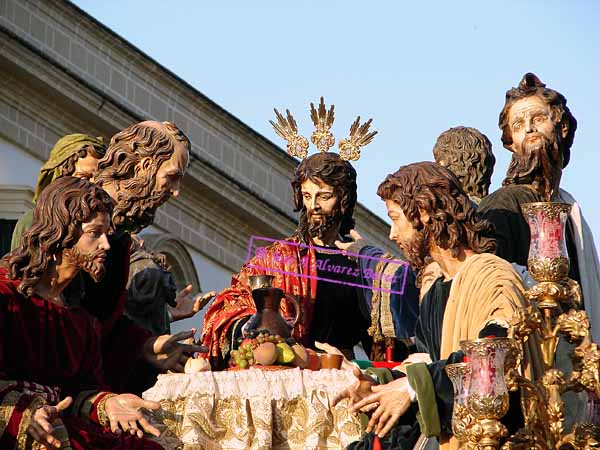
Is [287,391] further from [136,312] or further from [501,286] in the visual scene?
[501,286]

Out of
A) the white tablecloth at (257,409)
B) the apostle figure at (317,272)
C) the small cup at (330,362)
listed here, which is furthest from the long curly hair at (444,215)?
the apostle figure at (317,272)

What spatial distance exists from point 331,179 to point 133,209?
7.25 feet

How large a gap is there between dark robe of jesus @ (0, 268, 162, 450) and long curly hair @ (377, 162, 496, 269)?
5.15ft

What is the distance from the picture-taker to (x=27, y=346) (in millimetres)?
12977

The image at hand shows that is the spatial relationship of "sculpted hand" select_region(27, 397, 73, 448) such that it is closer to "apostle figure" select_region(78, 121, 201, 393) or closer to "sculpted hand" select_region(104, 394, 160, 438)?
"sculpted hand" select_region(104, 394, 160, 438)

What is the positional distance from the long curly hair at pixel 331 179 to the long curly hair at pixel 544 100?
174 cm

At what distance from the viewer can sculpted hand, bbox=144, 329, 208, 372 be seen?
45.6 ft

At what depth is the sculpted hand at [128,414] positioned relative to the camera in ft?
42.2

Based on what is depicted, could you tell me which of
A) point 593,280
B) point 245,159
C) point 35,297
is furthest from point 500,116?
point 245,159

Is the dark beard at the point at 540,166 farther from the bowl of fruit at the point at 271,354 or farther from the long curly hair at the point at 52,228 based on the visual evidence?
the long curly hair at the point at 52,228

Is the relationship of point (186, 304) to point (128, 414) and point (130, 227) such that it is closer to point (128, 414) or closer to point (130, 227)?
point (130, 227)

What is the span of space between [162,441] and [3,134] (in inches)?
570

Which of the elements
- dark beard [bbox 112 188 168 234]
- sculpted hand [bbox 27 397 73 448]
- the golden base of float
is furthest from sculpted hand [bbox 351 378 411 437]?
dark beard [bbox 112 188 168 234]

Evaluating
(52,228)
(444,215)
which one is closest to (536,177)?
(444,215)
